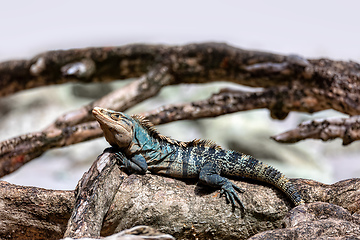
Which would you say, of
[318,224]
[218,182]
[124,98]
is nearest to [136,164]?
[218,182]

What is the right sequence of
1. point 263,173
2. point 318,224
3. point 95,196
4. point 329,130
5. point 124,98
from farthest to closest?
point 124,98 → point 329,130 → point 263,173 → point 95,196 → point 318,224

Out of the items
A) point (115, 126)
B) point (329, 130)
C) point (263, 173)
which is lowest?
point (329, 130)

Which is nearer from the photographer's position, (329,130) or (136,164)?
(136,164)

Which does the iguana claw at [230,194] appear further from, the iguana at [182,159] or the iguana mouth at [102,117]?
the iguana mouth at [102,117]

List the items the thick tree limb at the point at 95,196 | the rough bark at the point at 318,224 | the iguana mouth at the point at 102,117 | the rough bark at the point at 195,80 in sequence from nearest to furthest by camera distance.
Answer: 1. the rough bark at the point at 318,224
2. the thick tree limb at the point at 95,196
3. the iguana mouth at the point at 102,117
4. the rough bark at the point at 195,80

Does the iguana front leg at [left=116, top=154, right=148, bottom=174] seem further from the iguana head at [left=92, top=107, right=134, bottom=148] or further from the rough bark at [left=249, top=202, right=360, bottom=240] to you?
the rough bark at [left=249, top=202, right=360, bottom=240]

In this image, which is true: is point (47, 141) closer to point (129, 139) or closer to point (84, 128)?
point (84, 128)

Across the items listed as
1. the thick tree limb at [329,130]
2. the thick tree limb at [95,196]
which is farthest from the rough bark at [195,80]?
the thick tree limb at [95,196]

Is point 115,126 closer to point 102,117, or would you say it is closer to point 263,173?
point 102,117
